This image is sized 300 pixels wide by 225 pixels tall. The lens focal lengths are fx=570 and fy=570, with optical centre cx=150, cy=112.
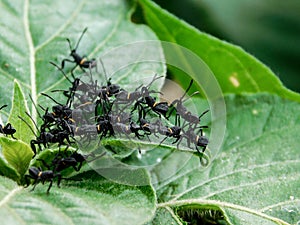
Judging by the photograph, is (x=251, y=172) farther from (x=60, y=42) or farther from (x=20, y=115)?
(x=60, y=42)

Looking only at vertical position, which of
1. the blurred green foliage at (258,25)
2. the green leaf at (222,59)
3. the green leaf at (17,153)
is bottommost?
the green leaf at (17,153)

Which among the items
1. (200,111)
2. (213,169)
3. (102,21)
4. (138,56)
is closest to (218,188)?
(213,169)

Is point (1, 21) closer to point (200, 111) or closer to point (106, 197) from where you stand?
point (200, 111)

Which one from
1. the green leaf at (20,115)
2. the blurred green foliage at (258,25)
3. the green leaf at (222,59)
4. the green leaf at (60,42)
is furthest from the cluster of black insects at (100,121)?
the blurred green foliage at (258,25)

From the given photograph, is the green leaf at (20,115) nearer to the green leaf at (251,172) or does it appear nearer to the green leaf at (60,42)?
the green leaf at (60,42)

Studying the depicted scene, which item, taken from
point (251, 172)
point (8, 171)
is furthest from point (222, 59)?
point (8, 171)

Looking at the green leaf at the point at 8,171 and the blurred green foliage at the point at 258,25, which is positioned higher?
the blurred green foliage at the point at 258,25

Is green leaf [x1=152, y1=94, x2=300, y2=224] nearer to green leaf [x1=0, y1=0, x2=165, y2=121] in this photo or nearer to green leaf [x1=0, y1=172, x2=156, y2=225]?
green leaf [x1=0, y1=172, x2=156, y2=225]
